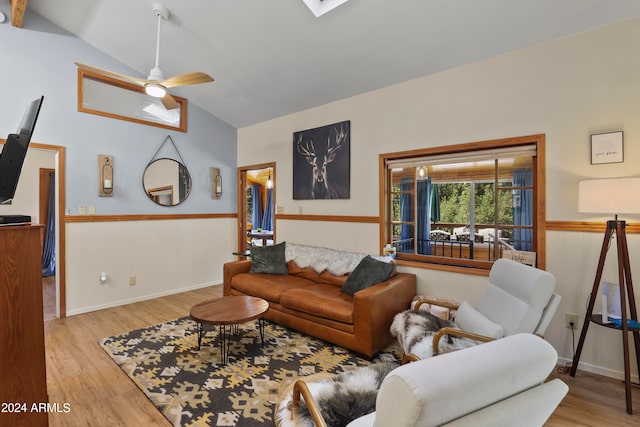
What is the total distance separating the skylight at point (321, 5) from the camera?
271cm

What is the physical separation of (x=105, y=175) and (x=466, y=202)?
4724 mm

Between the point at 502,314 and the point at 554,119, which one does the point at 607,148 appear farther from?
the point at 502,314

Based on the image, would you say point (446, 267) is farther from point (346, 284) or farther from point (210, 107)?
point (210, 107)

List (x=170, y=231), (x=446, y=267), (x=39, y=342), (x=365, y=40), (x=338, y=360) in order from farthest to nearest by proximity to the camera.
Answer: (x=170, y=231) → (x=446, y=267) → (x=365, y=40) → (x=338, y=360) → (x=39, y=342)

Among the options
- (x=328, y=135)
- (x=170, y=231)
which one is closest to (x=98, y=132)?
(x=170, y=231)

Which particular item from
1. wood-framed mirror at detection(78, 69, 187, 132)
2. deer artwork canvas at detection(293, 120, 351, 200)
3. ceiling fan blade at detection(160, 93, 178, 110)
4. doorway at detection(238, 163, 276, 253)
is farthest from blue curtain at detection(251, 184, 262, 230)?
ceiling fan blade at detection(160, 93, 178, 110)

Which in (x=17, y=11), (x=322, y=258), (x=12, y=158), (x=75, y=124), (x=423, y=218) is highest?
(x=17, y=11)

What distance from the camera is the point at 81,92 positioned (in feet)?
12.8

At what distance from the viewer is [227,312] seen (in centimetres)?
274

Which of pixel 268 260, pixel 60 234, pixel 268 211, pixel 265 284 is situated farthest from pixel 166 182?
pixel 268 211

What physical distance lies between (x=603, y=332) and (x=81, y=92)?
6.16 metres

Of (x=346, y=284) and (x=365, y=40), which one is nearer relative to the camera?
(x=365, y=40)

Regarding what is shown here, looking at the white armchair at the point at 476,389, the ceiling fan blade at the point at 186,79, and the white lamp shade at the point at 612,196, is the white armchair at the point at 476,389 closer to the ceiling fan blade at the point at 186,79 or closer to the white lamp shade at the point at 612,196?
the white lamp shade at the point at 612,196

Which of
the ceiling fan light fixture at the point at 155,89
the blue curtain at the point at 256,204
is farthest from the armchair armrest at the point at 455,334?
the blue curtain at the point at 256,204
